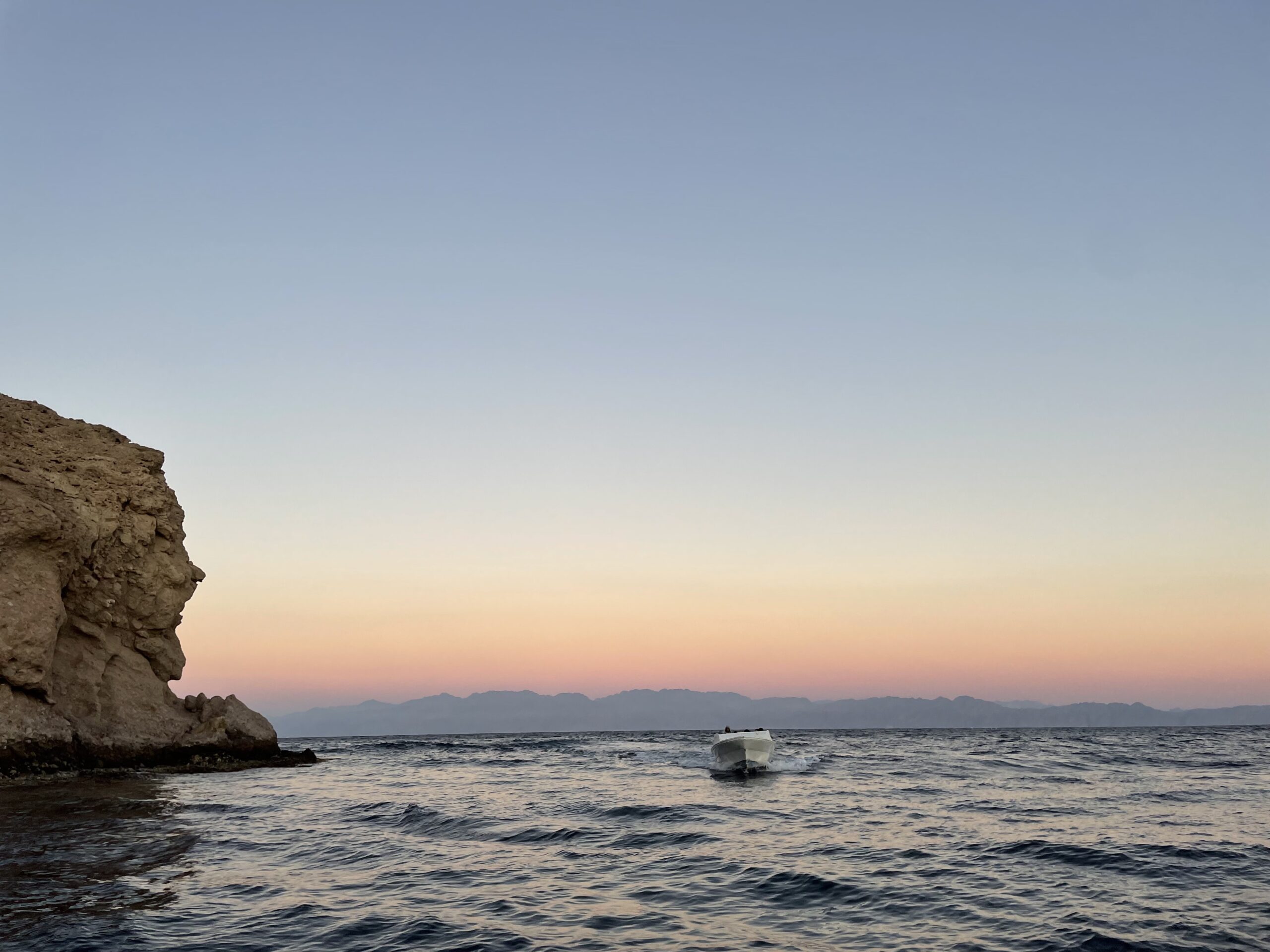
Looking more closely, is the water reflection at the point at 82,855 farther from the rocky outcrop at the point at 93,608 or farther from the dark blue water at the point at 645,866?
the rocky outcrop at the point at 93,608

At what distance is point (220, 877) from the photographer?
1389cm

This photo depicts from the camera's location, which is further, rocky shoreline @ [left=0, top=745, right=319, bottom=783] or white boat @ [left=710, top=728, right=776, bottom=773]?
white boat @ [left=710, top=728, right=776, bottom=773]

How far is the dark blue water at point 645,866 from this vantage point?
10391 millimetres

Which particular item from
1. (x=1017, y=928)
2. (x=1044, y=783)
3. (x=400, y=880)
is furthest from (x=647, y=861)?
(x=1044, y=783)

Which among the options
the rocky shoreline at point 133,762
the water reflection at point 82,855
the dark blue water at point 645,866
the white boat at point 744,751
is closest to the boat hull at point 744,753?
the white boat at point 744,751

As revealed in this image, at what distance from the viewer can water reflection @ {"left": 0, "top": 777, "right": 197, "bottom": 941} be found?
1122cm

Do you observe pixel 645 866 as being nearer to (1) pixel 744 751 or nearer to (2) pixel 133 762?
(1) pixel 744 751

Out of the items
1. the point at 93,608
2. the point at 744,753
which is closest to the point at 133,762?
the point at 93,608

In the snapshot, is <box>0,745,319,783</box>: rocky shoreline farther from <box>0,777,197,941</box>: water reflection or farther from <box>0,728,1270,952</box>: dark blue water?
<box>0,777,197,941</box>: water reflection

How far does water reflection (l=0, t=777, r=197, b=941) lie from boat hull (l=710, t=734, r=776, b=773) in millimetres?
Result: 20398

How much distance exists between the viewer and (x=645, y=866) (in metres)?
14.9

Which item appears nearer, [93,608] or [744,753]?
[744,753]

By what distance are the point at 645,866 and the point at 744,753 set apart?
1987 cm

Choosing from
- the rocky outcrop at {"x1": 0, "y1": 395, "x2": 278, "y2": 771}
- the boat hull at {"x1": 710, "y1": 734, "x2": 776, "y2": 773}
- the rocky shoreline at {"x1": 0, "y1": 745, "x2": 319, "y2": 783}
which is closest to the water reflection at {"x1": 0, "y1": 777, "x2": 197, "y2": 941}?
the rocky shoreline at {"x1": 0, "y1": 745, "x2": 319, "y2": 783}
